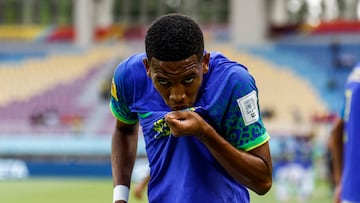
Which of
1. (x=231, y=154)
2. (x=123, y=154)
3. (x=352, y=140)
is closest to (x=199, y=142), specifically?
(x=231, y=154)

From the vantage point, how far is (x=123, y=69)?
13.4 ft

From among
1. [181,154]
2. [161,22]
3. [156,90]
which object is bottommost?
[181,154]

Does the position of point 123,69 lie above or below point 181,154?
above

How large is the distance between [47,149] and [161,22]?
27.1 meters

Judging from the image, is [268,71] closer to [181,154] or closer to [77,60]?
[77,60]

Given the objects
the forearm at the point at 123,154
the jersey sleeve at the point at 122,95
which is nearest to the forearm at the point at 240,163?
the jersey sleeve at the point at 122,95

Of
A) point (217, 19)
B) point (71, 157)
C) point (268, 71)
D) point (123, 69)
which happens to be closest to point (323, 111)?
point (268, 71)

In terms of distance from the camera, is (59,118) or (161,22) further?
(59,118)

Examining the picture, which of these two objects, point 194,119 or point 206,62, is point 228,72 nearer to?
point 206,62

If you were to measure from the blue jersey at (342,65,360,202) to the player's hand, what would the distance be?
97.2 inches

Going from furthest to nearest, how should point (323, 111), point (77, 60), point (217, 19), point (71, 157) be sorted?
point (217, 19) < point (77, 60) < point (323, 111) < point (71, 157)

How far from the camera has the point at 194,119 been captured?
3303 millimetres

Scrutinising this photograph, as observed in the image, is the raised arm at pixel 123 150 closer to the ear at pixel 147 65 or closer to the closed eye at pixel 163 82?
the ear at pixel 147 65

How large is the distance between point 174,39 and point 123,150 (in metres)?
1.16
